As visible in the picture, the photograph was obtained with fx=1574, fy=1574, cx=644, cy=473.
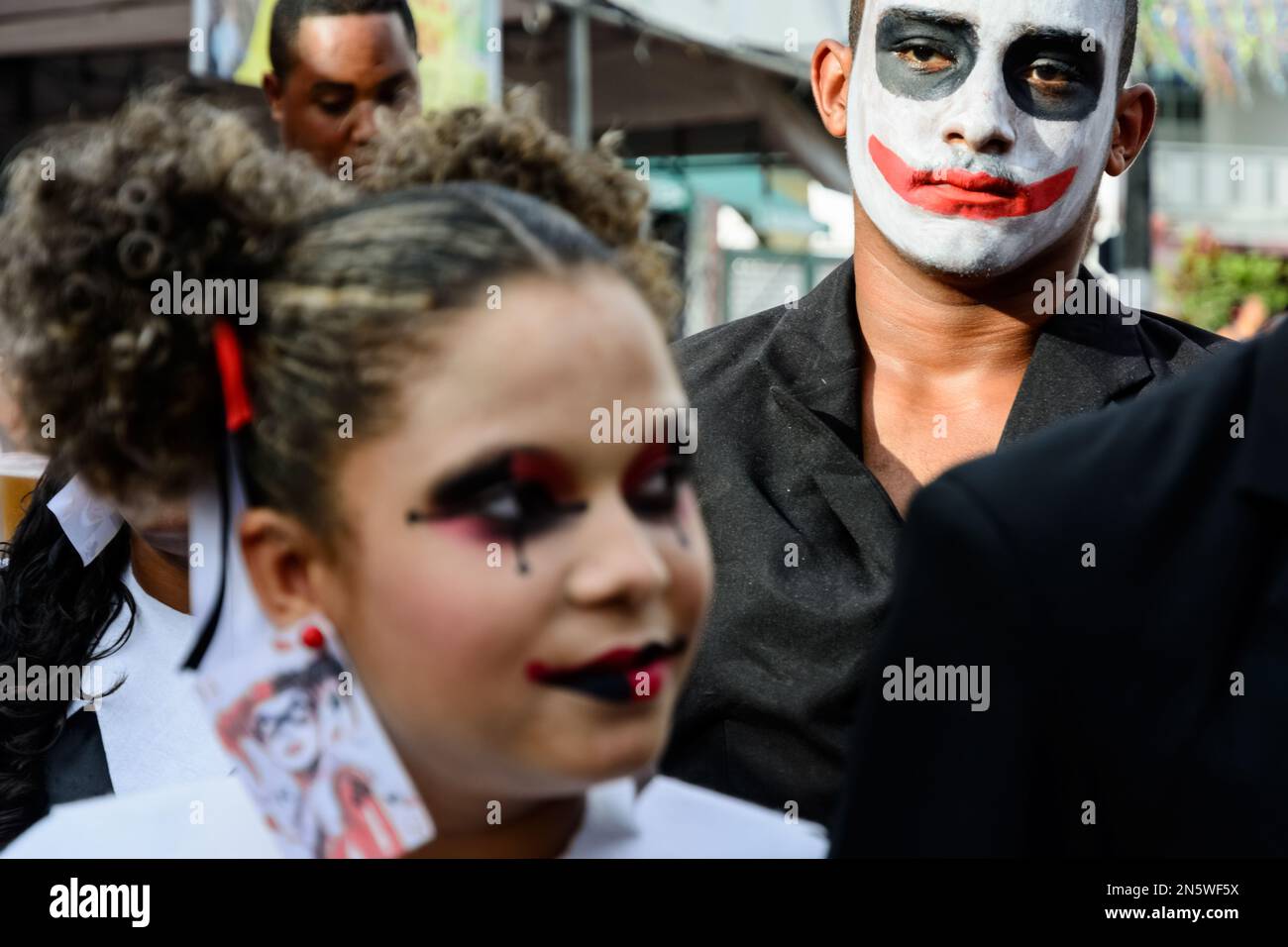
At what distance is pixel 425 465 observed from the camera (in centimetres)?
116

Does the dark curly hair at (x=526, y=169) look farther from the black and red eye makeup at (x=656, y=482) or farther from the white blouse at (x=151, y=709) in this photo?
the white blouse at (x=151, y=709)

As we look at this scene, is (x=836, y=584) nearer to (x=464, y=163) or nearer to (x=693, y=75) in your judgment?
(x=464, y=163)

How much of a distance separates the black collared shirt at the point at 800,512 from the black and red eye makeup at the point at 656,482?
656mm

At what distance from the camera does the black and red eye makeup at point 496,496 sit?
3.76 ft

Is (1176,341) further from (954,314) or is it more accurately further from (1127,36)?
(1127,36)

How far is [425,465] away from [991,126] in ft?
4.21

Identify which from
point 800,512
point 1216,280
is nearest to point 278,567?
point 800,512

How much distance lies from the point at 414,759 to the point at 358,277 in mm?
378

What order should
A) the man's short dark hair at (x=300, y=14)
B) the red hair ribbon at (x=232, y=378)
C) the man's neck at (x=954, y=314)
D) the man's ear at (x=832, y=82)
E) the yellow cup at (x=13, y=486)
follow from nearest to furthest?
1. the red hair ribbon at (x=232, y=378)
2. the yellow cup at (x=13, y=486)
3. the man's neck at (x=954, y=314)
4. the man's ear at (x=832, y=82)
5. the man's short dark hair at (x=300, y=14)

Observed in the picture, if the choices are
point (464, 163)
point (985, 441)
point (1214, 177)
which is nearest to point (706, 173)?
point (985, 441)

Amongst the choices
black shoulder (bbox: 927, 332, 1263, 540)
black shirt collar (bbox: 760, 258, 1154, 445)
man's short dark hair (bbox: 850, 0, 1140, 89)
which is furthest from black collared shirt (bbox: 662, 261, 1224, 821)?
black shoulder (bbox: 927, 332, 1263, 540)

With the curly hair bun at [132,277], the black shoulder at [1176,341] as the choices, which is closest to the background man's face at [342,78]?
the black shoulder at [1176,341]

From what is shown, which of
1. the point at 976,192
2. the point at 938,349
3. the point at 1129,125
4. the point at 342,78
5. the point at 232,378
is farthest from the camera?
the point at 342,78

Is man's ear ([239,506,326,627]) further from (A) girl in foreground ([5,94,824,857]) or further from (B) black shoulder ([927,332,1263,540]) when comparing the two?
(B) black shoulder ([927,332,1263,540])
